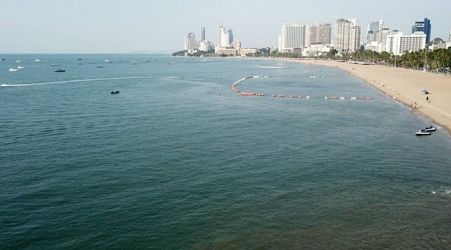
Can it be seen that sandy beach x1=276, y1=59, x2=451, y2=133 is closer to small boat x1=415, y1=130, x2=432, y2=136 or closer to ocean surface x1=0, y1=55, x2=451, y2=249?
ocean surface x1=0, y1=55, x2=451, y2=249

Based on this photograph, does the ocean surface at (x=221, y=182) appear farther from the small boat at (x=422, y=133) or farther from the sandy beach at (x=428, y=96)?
the sandy beach at (x=428, y=96)

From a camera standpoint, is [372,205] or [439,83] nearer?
[372,205]

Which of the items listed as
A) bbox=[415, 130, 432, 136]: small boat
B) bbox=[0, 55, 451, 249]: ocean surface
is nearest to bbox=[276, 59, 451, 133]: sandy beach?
bbox=[0, 55, 451, 249]: ocean surface

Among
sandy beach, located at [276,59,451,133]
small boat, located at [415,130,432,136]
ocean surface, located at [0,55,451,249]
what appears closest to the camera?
ocean surface, located at [0,55,451,249]

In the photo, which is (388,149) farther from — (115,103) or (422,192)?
(115,103)

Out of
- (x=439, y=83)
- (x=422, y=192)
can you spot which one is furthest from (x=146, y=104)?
(x=439, y=83)

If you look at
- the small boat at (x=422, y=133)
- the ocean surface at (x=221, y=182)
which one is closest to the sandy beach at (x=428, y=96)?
the ocean surface at (x=221, y=182)

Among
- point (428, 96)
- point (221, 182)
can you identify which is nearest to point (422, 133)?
point (221, 182)

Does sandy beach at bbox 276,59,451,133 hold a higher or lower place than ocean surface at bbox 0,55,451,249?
higher

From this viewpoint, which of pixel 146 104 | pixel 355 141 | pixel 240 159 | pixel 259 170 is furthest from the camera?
pixel 146 104
